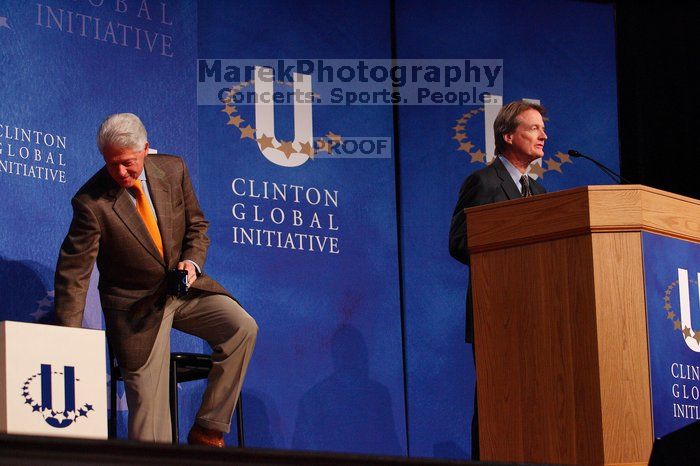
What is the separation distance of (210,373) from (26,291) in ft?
3.17

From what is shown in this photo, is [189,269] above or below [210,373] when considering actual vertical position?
above

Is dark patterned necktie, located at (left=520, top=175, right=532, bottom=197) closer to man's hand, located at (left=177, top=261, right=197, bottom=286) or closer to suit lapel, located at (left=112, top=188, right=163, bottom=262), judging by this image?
man's hand, located at (left=177, top=261, right=197, bottom=286)

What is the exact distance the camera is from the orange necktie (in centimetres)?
469

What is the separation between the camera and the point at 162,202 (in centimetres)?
472

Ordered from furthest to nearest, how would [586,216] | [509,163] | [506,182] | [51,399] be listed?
[509,163] → [506,182] → [586,216] → [51,399]

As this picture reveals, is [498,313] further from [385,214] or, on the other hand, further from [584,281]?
[385,214]

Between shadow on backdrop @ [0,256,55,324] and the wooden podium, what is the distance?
211 cm

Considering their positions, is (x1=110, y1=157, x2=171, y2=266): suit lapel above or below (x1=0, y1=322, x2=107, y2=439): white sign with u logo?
above

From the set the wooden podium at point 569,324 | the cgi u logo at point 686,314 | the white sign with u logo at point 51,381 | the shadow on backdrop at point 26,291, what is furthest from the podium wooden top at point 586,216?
the shadow on backdrop at point 26,291

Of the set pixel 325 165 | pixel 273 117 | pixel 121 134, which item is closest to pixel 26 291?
pixel 121 134

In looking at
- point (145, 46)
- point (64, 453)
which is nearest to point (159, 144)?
point (145, 46)

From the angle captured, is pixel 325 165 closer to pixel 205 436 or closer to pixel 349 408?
pixel 349 408

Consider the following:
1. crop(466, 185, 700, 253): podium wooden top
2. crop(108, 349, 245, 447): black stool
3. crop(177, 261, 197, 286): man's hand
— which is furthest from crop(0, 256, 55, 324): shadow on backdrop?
crop(466, 185, 700, 253): podium wooden top

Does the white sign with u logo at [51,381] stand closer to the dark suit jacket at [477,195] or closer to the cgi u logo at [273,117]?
the dark suit jacket at [477,195]
